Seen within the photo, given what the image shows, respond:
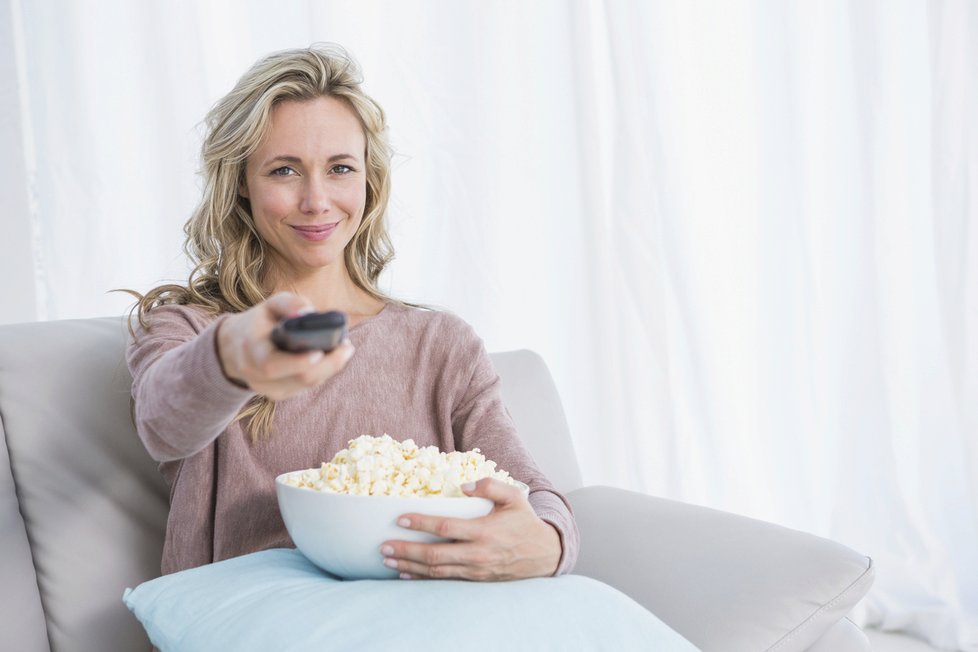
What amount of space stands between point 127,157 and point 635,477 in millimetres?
1714

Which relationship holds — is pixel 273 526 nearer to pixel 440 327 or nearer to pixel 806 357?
pixel 440 327

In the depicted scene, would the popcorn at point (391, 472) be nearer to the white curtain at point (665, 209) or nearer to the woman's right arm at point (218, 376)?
the woman's right arm at point (218, 376)

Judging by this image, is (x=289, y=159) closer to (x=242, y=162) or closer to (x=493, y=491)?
(x=242, y=162)

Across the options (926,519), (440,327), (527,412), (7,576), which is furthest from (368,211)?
(926,519)

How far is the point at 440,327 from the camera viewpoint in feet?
5.21

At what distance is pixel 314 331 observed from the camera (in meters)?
0.73

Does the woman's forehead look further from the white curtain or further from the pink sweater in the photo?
the white curtain

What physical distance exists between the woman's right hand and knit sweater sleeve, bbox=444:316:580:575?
588mm

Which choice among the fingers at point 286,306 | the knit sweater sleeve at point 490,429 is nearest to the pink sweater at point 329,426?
the knit sweater sleeve at point 490,429

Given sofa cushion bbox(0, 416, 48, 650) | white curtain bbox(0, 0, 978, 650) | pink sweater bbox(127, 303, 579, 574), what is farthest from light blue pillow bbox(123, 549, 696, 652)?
white curtain bbox(0, 0, 978, 650)

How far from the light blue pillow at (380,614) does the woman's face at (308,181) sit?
0.59 meters

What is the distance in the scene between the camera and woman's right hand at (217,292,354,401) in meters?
0.77

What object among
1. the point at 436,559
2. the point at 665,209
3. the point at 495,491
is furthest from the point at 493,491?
the point at 665,209

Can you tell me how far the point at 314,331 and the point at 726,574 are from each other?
34.7 inches
